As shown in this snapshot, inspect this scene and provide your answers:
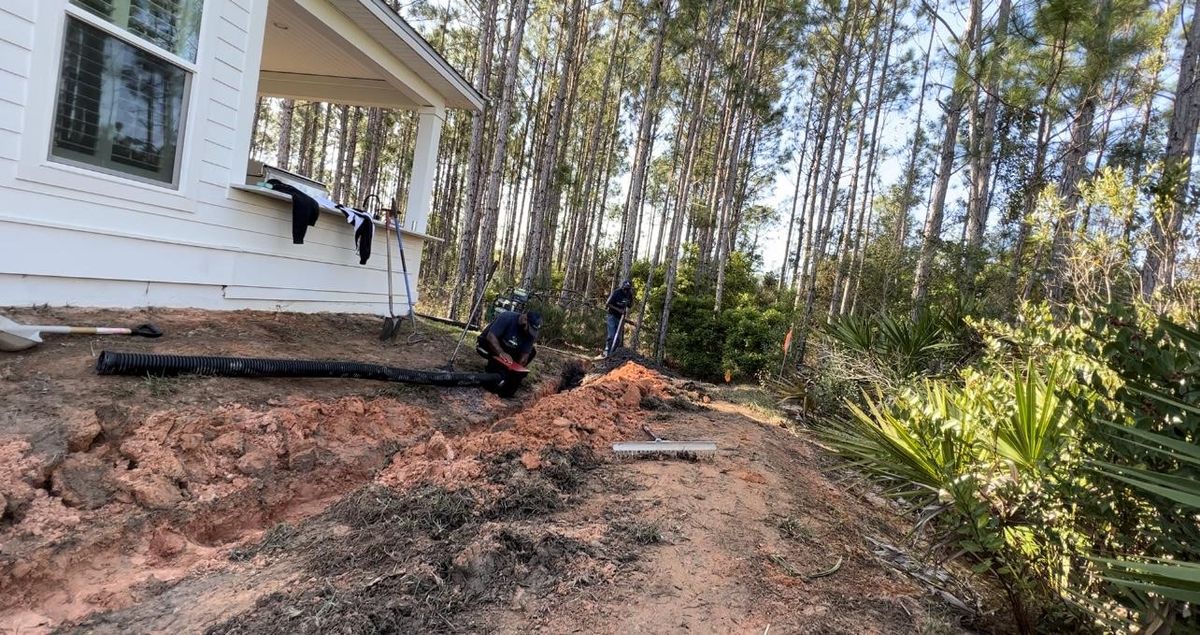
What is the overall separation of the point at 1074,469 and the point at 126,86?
6.42 meters

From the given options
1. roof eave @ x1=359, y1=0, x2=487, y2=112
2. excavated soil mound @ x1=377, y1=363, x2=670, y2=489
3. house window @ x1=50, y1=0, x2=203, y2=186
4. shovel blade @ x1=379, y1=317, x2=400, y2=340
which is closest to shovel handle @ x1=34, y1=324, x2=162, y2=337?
house window @ x1=50, y1=0, x2=203, y2=186

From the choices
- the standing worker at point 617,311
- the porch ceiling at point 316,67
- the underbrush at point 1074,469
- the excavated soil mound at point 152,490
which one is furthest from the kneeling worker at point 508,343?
the standing worker at point 617,311

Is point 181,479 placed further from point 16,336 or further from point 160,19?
point 160,19

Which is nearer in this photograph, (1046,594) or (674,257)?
(1046,594)

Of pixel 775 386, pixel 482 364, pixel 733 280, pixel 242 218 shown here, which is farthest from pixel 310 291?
pixel 733 280

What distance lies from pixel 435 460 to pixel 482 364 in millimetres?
3148

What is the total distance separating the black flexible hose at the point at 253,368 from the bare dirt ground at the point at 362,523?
8 centimetres

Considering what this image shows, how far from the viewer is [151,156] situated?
4566 mm

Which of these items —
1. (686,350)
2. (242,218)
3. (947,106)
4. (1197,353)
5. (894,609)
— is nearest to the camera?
(1197,353)

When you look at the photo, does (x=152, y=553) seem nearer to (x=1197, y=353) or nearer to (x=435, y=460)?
(x=435, y=460)

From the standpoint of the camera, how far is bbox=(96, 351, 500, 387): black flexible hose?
3.47 m

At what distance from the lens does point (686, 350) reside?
14.9 m

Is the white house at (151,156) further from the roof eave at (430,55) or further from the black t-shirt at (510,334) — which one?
the black t-shirt at (510,334)

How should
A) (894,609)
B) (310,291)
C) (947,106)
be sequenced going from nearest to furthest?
1. (894,609)
2. (310,291)
3. (947,106)
